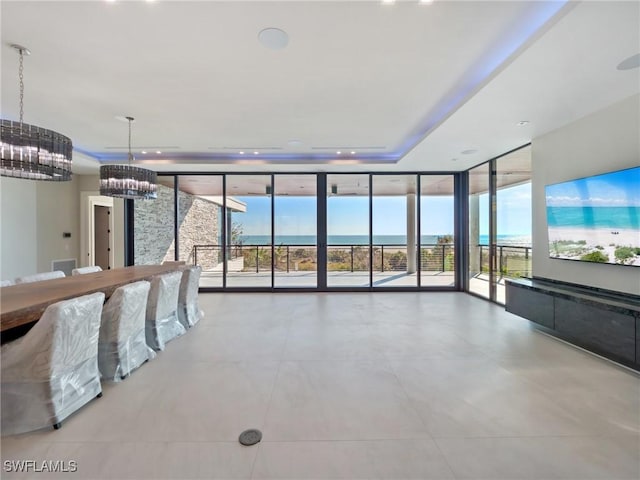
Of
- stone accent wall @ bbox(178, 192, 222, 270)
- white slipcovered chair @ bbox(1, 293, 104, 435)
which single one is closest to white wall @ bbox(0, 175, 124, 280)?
stone accent wall @ bbox(178, 192, 222, 270)

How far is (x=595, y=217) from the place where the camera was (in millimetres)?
3426

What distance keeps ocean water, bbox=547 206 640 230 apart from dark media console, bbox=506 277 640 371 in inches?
29.9

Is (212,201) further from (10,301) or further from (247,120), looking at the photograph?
(10,301)

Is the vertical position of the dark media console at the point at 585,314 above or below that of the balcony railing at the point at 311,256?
below

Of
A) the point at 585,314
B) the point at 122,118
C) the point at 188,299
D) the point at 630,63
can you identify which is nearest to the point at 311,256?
the point at 188,299

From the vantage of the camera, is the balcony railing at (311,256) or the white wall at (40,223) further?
the balcony railing at (311,256)

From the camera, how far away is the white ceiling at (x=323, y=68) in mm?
2180

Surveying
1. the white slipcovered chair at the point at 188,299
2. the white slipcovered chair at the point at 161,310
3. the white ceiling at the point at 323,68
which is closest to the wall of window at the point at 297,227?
the white ceiling at the point at 323,68

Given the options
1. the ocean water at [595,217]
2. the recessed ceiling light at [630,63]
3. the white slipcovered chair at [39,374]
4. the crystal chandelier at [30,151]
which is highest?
the recessed ceiling light at [630,63]

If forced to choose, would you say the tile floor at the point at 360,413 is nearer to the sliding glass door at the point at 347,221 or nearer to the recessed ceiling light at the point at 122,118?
the recessed ceiling light at the point at 122,118

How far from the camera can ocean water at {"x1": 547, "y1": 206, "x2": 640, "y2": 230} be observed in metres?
3.04

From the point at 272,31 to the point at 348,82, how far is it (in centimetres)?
105

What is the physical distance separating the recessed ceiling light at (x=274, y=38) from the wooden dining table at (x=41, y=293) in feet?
8.89

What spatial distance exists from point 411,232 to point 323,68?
17.9ft
